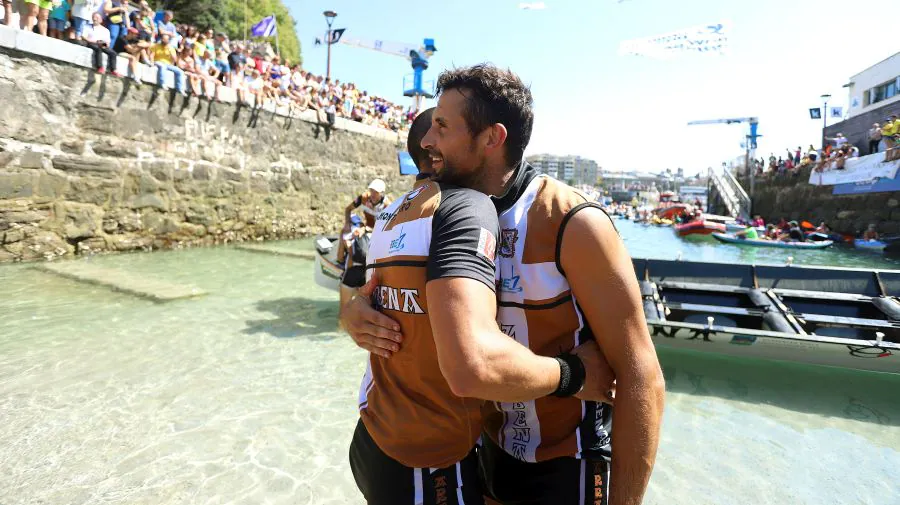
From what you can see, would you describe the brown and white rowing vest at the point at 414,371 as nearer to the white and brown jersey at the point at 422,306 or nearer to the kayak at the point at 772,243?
the white and brown jersey at the point at 422,306

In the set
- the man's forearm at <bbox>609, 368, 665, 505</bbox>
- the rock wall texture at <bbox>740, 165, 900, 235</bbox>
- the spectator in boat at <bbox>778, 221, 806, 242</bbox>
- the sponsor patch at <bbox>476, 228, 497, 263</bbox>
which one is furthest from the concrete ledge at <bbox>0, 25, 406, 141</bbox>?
the rock wall texture at <bbox>740, 165, 900, 235</bbox>

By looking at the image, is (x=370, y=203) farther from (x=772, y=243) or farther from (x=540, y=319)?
(x=772, y=243)

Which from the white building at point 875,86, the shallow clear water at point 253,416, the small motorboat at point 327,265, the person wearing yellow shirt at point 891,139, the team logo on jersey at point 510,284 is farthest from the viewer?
the white building at point 875,86

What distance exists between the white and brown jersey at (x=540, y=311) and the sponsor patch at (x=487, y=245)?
19 centimetres

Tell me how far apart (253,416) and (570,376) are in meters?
3.88

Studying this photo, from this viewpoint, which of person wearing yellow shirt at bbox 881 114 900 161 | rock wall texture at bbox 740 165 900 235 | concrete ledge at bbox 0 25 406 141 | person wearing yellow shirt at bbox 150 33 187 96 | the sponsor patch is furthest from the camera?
rock wall texture at bbox 740 165 900 235

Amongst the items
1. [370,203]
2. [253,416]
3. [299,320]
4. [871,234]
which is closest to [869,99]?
[871,234]

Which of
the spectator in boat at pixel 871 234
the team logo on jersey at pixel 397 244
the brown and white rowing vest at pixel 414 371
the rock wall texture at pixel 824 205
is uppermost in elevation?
the rock wall texture at pixel 824 205

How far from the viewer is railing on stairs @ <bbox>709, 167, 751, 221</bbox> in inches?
1431

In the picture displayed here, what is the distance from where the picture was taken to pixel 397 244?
134 centimetres

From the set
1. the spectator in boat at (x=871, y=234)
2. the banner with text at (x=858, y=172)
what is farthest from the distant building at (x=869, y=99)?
Answer: the spectator in boat at (x=871, y=234)

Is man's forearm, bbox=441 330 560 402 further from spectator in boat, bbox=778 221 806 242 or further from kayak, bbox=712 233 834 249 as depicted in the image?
spectator in boat, bbox=778 221 806 242

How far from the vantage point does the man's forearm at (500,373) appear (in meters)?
1.11

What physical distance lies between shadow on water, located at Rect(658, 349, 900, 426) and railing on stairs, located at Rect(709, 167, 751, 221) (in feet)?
111
